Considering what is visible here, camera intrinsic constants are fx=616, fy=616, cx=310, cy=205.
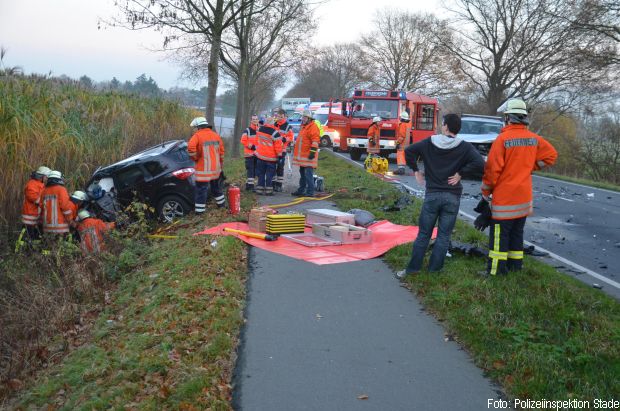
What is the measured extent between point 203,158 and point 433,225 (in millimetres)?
5415

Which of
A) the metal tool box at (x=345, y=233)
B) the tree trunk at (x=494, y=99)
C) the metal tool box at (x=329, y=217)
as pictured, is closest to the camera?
the metal tool box at (x=345, y=233)

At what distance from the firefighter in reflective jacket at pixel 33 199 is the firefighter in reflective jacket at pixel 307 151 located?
5304 millimetres

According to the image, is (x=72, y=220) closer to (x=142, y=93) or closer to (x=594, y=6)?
(x=142, y=93)

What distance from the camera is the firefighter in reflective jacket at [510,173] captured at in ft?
21.9

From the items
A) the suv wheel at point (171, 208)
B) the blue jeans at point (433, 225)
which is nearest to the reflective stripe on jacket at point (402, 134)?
the suv wheel at point (171, 208)

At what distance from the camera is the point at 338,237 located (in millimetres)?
9102

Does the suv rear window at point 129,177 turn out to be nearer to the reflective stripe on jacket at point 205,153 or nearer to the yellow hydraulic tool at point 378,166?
the reflective stripe on jacket at point 205,153

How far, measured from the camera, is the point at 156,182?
37.8ft

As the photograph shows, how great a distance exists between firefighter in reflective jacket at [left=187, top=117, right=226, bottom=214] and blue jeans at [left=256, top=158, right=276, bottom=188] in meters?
2.35

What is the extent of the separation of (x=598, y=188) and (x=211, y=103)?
40.1 ft

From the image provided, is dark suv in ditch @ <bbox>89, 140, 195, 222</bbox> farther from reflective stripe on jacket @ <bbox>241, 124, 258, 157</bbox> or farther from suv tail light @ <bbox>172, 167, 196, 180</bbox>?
reflective stripe on jacket @ <bbox>241, 124, 258, 157</bbox>

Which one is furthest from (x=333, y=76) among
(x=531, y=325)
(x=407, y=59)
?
(x=531, y=325)

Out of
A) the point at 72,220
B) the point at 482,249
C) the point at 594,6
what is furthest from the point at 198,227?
the point at 594,6

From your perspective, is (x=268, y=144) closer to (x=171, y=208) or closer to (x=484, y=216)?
(x=171, y=208)
